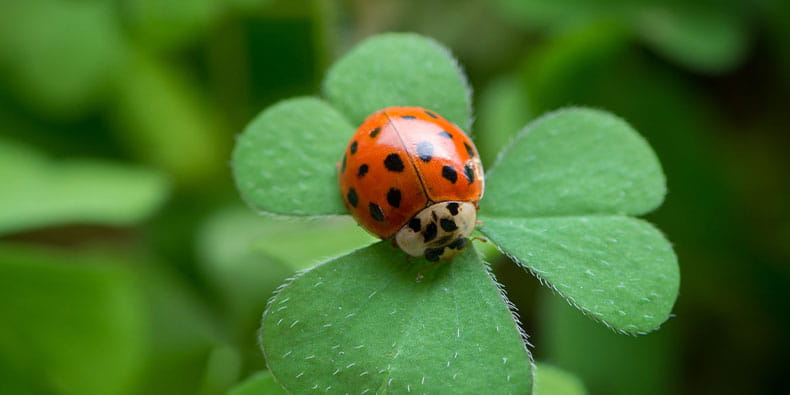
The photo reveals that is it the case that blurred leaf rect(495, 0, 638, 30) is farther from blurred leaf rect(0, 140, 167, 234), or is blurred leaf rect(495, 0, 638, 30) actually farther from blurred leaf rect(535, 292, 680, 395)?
blurred leaf rect(0, 140, 167, 234)

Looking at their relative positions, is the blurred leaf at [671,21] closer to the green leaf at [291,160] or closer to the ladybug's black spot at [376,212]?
the green leaf at [291,160]

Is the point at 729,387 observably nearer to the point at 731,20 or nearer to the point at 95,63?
the point at 731,20

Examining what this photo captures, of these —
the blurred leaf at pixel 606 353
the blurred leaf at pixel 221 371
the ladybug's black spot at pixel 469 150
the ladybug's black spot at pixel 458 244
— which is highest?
the ladybug's black spot at pixel 469 150

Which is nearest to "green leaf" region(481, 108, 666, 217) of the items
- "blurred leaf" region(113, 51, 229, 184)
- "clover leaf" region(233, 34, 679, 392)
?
"clover leaf" region(233, 34, 679, 392)

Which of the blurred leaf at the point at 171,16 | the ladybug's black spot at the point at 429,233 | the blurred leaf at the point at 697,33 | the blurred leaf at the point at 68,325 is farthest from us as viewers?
the blurred leaf at the point at 697,33

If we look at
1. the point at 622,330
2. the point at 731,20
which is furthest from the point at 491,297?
the point at 731,20

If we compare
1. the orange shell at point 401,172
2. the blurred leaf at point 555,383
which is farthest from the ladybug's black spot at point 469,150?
the blurred leaf at point 555,383
